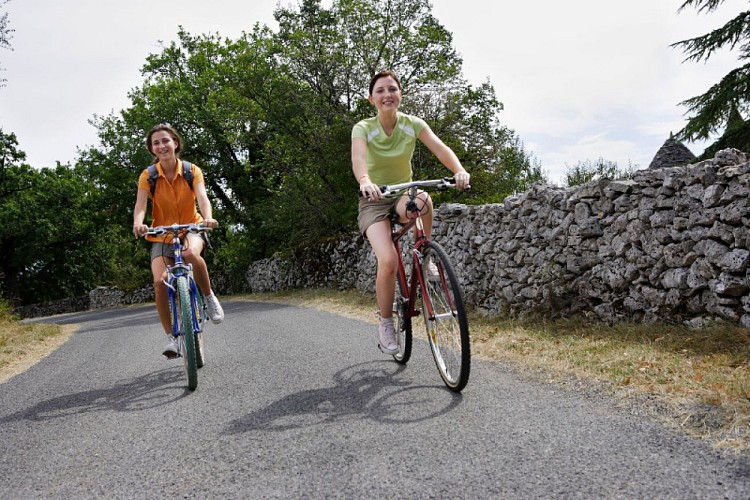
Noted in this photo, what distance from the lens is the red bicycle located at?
3.45 meters

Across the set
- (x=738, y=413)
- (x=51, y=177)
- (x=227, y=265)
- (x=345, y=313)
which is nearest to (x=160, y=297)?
(x=738, y=413)

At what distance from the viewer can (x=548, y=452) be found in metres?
2.52

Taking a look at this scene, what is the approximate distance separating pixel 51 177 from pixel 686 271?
130 feet

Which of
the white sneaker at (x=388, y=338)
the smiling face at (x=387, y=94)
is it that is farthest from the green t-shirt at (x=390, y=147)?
the white sneaker at (x=388, y=338)

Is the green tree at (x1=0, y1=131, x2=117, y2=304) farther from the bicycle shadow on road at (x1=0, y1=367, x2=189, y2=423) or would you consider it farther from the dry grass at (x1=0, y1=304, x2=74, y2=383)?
the bicycle shadow on road at (x1=0, y1=367, x2=189, y2=423)

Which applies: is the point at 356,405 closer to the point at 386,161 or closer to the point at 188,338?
the point at 188,338

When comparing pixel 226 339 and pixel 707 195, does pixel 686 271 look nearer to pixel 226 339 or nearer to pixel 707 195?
pixel 707 195

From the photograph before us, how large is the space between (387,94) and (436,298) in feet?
4.99

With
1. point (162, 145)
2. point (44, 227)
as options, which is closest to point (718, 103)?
point (162, 145)

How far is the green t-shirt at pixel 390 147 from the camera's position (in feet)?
13.7

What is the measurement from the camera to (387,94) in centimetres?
414

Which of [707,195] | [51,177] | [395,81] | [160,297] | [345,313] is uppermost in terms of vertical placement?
[51,177]

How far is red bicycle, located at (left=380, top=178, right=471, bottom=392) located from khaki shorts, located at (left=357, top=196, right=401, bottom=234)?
8 centimetres

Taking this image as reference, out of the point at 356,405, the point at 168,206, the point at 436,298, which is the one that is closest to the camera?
the point at 356,405
